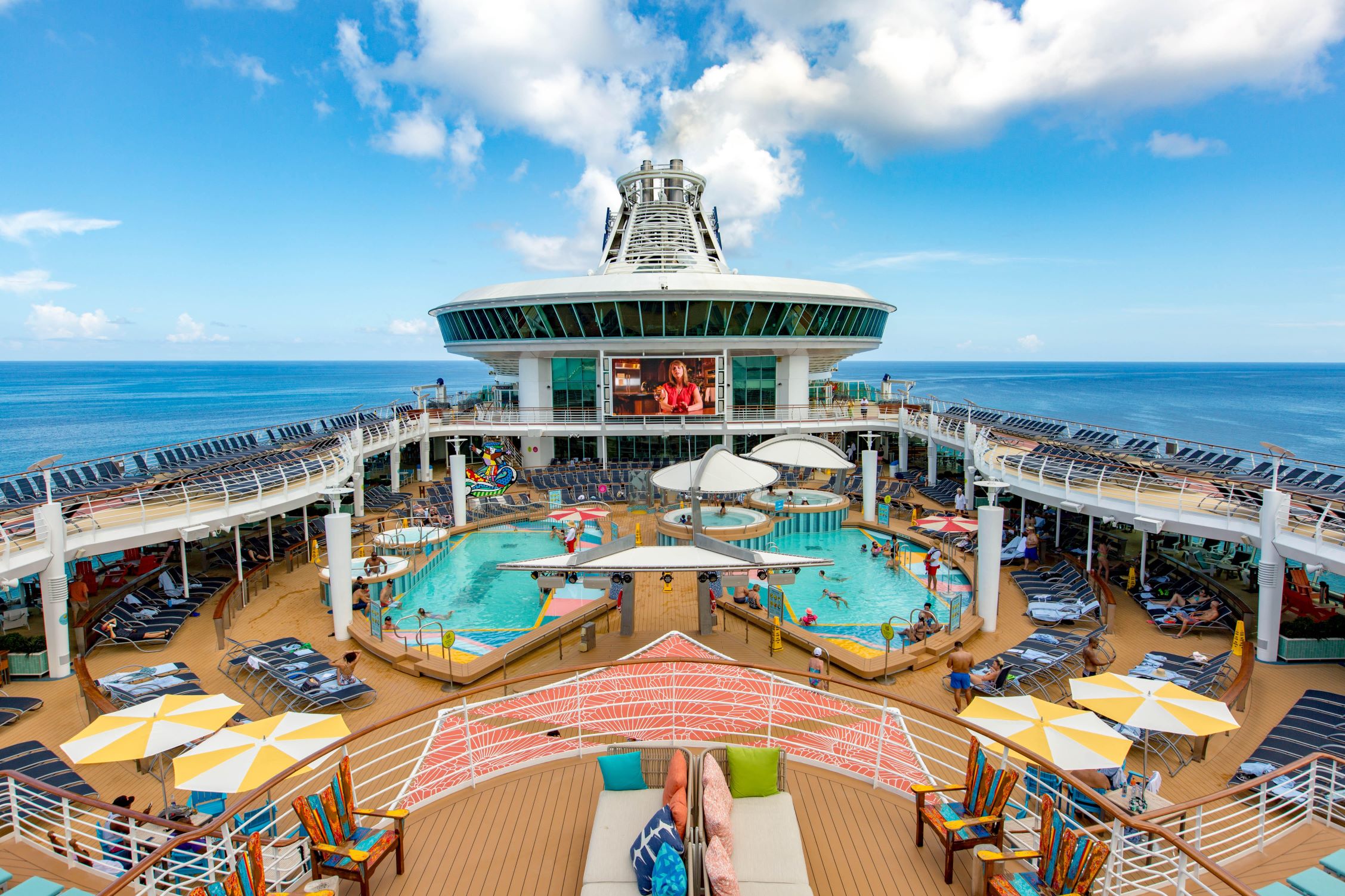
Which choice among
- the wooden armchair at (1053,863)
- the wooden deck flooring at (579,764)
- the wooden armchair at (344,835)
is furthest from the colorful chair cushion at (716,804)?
the wooden armchair at (344,835)

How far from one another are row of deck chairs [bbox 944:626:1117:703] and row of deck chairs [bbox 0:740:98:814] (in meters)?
12.3

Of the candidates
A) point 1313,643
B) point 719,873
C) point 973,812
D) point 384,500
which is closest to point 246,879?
point 719,873

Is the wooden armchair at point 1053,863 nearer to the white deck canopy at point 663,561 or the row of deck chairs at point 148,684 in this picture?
the white deck canopy at point 663,561

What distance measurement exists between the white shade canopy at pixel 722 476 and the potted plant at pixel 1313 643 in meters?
10.1

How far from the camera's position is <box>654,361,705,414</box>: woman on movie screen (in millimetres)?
31250

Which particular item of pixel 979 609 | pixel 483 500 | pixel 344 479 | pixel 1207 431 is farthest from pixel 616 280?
pixel 1207 431

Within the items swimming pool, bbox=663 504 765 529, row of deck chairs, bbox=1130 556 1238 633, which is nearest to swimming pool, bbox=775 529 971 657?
swimming pool, bbox=663 504 765 529

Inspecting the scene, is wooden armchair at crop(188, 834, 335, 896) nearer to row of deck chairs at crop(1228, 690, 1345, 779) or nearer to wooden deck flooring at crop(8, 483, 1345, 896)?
wooden deck flooring at crop(8, 483, 1345, 896)

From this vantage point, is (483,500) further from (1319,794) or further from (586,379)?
(1319,794)

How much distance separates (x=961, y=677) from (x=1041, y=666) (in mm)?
1648

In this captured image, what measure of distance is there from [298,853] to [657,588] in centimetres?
1062

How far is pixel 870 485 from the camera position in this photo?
73.3 feet

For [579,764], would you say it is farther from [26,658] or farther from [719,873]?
[26,658]

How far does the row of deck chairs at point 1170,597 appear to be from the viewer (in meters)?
13.8
